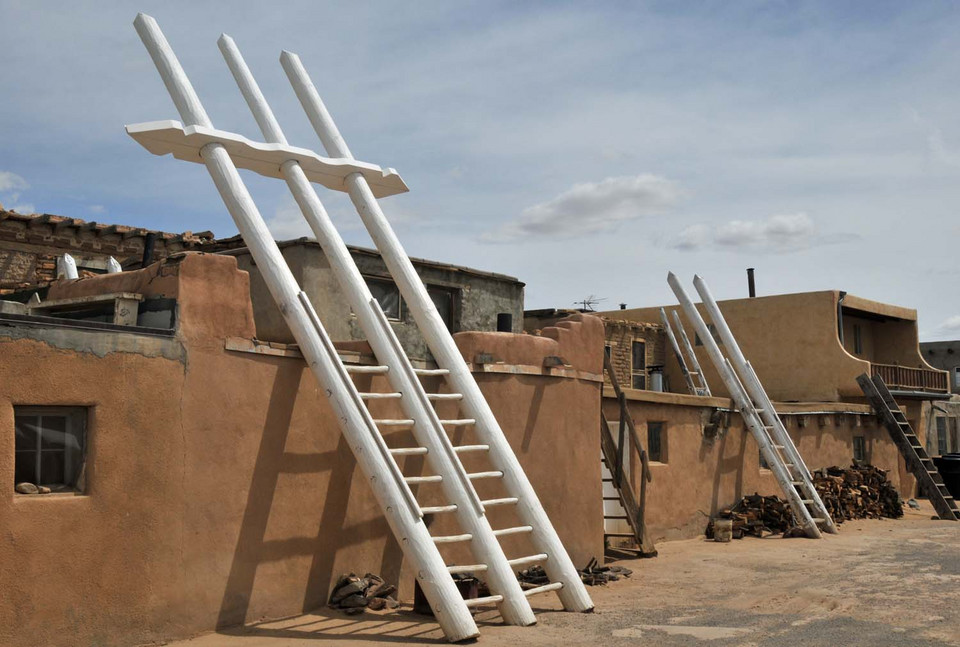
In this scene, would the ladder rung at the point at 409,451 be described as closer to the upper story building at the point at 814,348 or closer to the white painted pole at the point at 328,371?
the white painted pole at the point at 328,371

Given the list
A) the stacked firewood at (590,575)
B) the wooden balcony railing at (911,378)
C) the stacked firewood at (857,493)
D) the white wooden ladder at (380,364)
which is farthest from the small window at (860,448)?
the white wooden ladder at (380,364)

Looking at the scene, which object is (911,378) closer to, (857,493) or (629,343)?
(629,343)

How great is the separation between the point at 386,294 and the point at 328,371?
603cm

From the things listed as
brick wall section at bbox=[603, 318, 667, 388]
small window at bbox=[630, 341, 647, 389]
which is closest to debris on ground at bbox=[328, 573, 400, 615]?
brick wall section at bbox=[603, 318, 667, 388]

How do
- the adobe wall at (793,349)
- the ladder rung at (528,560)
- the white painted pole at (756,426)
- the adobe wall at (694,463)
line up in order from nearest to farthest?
the ladder rung at (528,560) < the adobe wall at (694,463) < the white painted pole at (756,426) < the adobe wall at (793,349)

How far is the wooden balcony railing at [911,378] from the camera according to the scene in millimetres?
28250

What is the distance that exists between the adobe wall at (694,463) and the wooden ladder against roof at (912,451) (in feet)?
7.43

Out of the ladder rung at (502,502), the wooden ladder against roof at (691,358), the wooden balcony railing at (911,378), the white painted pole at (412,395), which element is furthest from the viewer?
the wooden balcony railing at (911,378)

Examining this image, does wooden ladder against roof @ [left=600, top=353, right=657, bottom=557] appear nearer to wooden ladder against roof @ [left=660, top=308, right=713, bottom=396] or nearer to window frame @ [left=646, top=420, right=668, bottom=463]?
window frame @ [left=646, top=420, right=668, bottom=463]

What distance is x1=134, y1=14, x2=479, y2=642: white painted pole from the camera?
7.69m

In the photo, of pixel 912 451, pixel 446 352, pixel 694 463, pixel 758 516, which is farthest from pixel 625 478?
pixel 912 451

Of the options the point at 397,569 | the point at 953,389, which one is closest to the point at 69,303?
the point at 397,569

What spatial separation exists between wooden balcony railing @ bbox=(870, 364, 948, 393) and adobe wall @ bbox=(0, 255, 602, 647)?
21.7m

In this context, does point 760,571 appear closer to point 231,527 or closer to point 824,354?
point 231,527
